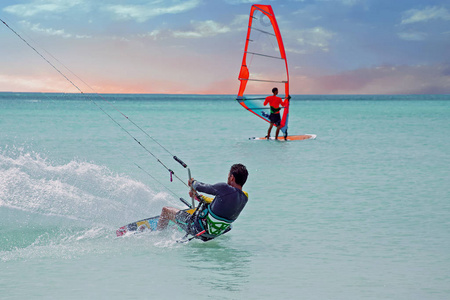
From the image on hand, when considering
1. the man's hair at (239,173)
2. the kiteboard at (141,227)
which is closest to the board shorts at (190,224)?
the kiteboard at (141,227)

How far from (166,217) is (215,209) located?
89cm

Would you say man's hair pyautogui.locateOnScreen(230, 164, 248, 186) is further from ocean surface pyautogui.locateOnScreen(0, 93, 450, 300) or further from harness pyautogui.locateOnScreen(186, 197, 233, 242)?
ocean surface pyautogui.locateOnScreen(0, 93, 450, 300)

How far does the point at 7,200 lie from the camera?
9055 mm

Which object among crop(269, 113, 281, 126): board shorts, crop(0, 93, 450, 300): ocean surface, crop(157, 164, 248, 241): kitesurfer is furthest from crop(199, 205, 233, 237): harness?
crop(269, 113, 281, 126): board shorts

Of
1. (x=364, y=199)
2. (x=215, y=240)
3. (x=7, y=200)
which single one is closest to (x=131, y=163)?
(x=7, y=200)

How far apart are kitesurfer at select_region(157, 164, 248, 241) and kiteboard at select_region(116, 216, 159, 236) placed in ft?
0.88

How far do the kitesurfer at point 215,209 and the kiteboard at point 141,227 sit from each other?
27 centimetres

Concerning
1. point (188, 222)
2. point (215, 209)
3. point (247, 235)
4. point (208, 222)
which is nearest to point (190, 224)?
point (188, 222)

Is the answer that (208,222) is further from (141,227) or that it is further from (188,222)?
(141,227)

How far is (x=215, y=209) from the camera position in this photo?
6.04m

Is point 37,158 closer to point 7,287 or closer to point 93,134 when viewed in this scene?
point 93,134

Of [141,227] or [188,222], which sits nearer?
[188,222]

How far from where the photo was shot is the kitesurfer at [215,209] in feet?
19.2

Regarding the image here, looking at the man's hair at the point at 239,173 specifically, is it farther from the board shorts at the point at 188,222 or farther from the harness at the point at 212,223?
the board shorts at the point at 188,222
